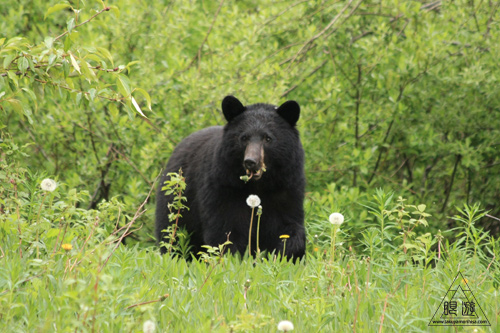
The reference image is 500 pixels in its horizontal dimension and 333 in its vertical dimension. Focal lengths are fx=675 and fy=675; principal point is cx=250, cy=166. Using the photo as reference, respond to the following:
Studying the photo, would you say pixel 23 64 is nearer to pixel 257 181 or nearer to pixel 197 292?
pixel 197 292

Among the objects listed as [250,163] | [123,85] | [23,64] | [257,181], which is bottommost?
[257,181]

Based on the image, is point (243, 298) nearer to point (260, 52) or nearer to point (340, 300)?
point (340, 300)

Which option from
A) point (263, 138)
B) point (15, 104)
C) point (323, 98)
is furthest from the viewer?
point (323, 98)

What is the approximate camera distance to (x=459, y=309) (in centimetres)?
374

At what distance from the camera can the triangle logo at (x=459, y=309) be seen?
3486 mm

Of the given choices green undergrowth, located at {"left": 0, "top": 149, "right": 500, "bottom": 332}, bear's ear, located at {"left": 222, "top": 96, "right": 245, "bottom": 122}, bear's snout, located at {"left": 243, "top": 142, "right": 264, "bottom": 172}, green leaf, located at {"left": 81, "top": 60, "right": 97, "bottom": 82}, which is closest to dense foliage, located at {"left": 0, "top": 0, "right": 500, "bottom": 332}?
bear's ear, located at {"left": 222, "top": 96, "right": 245, "bottom": 122}

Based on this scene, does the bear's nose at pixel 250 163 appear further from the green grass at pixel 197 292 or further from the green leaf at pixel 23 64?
Result: the green leaf at pixel 23 64

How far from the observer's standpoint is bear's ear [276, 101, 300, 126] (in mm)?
6047

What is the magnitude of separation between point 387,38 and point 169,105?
9.78 ft

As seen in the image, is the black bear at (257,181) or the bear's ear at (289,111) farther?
the bear's ear at (289,111)

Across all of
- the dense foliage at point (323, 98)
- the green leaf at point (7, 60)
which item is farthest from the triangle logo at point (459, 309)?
the green leaf at point (7, 60)

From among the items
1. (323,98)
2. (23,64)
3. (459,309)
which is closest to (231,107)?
(323,98)

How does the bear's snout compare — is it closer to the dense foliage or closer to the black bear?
the black bear

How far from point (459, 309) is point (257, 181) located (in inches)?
98.1
